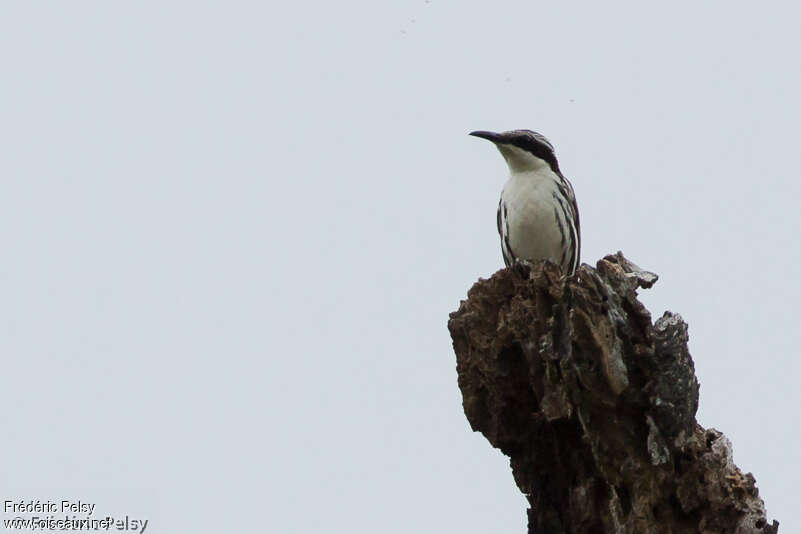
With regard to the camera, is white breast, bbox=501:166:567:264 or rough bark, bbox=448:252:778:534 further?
white breast, bbox=501:166:567:264

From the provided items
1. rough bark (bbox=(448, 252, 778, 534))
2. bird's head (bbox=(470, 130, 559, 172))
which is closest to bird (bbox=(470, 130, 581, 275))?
bird's head (bbox=(470, 130, 559, 172))

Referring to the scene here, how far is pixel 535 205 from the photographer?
487 inches

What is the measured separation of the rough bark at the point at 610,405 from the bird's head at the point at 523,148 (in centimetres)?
400

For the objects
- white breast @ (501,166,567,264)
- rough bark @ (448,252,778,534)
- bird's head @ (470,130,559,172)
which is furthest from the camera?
bird's head @ (470,130,559,172)

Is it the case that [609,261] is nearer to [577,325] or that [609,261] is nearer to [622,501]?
[577,325]

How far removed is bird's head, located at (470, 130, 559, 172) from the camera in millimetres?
12664

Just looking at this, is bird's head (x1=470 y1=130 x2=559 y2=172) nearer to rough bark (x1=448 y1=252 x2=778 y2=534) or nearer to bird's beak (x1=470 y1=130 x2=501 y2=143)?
bird's beak (x1=470 y1=130 x2=501 y2=143)

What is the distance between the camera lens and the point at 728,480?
27.2 feet

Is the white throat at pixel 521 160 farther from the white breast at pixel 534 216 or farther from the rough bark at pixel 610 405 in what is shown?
the rough bark at pixel 610 405

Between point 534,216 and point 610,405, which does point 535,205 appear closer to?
point 534,216

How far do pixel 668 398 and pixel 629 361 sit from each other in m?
0.41

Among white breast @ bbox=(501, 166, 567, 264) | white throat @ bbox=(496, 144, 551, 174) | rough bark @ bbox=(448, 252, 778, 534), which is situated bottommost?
rough bark @ bbox=(448, 252, 778, 534)

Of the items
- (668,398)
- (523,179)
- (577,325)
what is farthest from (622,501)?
(523,179)

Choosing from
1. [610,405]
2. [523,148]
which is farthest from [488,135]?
[610,405]
